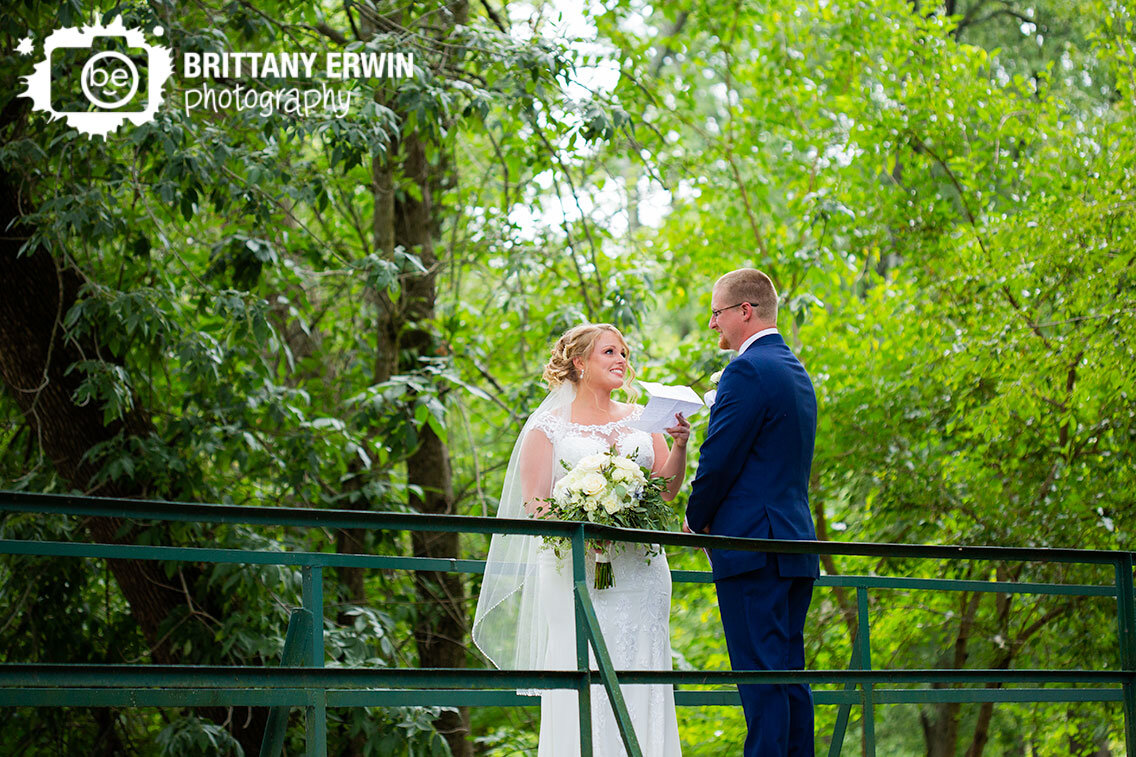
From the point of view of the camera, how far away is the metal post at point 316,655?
3.13 meters

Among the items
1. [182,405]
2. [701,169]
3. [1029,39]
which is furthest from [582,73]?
[1029,39]

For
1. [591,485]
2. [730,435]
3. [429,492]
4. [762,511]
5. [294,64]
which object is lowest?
[762,511]

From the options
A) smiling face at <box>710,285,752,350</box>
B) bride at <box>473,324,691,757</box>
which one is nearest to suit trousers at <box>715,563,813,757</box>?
bride at <box>473,324,691,757</box>

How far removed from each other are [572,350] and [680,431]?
686mm

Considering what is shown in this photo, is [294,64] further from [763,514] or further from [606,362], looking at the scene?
[763,514]

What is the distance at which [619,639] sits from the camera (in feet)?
15.0

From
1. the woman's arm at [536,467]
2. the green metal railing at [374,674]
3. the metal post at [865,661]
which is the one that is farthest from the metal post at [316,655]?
the metal post at [865,661]

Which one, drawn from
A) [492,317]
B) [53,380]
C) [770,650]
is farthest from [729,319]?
[492,317]

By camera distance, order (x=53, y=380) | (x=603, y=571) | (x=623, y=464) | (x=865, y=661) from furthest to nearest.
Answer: (x=53, y=380) < (x=865, y=661) < (x=603, y=571) < (x=623, y=464)

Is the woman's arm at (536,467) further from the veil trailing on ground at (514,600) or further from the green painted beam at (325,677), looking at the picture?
the green painted beam at (325,677)

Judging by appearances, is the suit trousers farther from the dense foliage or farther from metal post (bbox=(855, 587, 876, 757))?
the dense foliage
